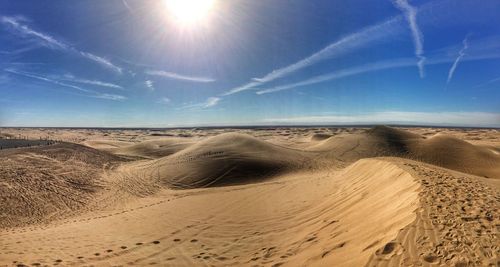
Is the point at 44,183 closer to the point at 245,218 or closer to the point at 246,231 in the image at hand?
the point at 245,218

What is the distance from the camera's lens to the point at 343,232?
7.53 meters

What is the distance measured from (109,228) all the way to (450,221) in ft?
37.2

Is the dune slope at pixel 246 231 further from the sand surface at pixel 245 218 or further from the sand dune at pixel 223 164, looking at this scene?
the sand dune at pixel 223 164

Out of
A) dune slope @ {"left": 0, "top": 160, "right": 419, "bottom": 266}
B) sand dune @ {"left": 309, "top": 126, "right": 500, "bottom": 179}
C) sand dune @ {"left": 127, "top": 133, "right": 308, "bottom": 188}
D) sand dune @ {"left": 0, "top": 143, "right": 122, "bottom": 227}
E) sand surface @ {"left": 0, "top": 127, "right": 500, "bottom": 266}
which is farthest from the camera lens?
sand dune @ {"left": 309, "top": 126, "right": 500, "bottom": 179}

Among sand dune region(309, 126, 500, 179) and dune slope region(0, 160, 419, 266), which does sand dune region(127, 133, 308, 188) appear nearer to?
sand dune region(309, 126, 500, 179)

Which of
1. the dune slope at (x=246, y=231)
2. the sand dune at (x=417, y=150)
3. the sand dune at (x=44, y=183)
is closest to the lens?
the dune slope at (x=246, y=231)

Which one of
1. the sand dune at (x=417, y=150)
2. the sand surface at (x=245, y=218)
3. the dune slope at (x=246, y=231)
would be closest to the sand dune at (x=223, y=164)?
the sand surface at (x=245, y=218)

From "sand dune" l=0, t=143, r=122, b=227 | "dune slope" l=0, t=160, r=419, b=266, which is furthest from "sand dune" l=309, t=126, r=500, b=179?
"sand dune" l=0, t=143, r=122, b=227

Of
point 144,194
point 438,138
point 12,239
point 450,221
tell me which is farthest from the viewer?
point 438,138

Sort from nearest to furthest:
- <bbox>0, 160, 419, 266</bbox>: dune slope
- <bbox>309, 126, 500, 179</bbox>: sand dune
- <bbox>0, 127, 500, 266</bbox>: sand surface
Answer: <bbox>0, 127, 500, 266</bbox>: sand surface → <bbox>0, 160, 419, 266</bbox>: dune slope → <bbox>309, 126, 500, 179</bbox>: sand dune

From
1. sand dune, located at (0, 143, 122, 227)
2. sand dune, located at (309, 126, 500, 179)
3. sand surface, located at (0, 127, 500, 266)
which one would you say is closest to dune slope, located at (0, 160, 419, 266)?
sand surface, located at (0, 127, 500, 266)

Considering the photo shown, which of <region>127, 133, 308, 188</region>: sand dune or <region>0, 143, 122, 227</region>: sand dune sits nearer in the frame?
<region>0, 143, 122, 227</region>: sand dune

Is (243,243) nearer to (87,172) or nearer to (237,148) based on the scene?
(87,172)

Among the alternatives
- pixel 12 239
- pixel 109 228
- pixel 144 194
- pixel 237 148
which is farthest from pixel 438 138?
pixel 12 239
